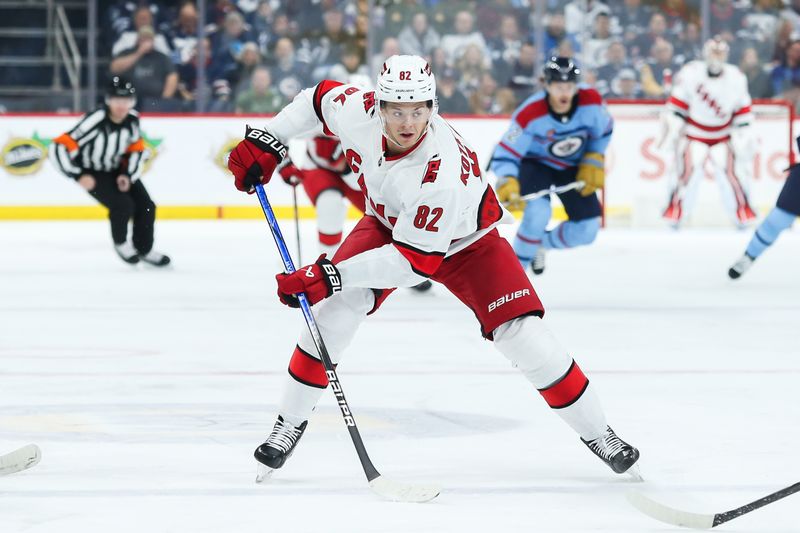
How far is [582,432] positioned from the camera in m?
3.19

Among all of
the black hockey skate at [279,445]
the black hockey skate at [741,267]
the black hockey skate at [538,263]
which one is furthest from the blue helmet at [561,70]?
the black hockey skate at [279,445]

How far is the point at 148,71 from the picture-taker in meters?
10.9

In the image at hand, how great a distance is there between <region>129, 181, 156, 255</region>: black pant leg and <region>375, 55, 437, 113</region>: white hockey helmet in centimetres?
500

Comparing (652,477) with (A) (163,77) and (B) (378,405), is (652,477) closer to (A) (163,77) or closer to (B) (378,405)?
(B) (378,405)

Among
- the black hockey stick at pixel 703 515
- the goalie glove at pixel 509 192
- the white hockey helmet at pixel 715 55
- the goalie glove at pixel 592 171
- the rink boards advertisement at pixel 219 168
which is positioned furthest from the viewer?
the rink boards advertisement at pixel 219 168

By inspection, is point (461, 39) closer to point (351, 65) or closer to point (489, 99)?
point (489, 99)

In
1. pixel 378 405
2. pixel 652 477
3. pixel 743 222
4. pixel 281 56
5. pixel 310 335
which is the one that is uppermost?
pixel 310 335

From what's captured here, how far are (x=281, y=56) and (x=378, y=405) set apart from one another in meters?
7.23

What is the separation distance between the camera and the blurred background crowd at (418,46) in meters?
10.8

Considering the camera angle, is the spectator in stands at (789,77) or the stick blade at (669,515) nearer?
the stick blade at (669,515)

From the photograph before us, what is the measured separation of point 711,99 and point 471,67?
178cm

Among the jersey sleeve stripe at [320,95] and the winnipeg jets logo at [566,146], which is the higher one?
the jersey sleeve stripe at [320,95]

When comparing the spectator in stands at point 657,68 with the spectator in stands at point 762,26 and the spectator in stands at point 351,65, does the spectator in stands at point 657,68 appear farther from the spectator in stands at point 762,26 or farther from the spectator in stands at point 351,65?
the spectator in stands at point 351,65

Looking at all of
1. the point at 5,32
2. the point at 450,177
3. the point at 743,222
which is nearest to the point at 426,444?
the point at 450,177
